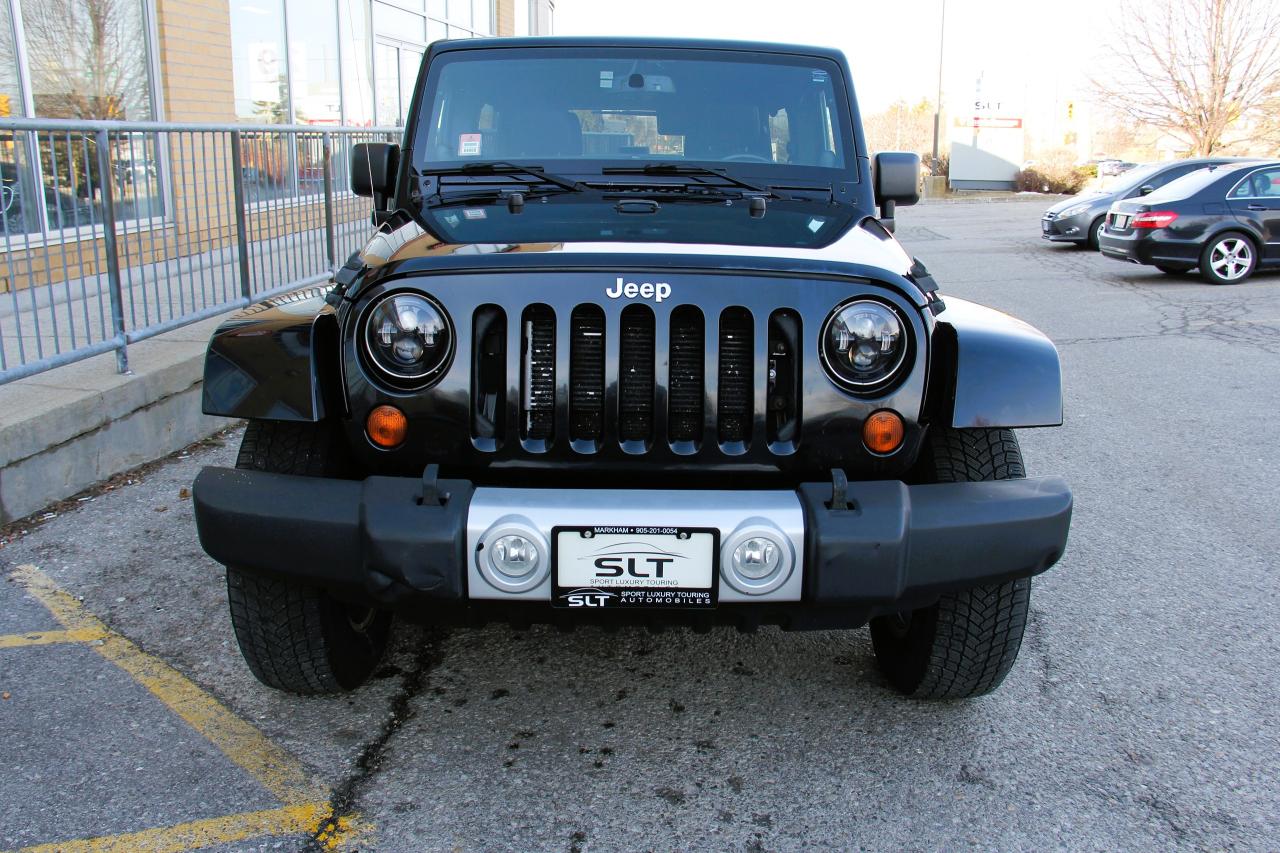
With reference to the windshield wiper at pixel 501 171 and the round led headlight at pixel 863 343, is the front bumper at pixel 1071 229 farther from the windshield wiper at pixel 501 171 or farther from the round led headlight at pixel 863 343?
the round led headlight at pixel 863 343

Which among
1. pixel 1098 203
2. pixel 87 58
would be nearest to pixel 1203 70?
pixel 1098 203

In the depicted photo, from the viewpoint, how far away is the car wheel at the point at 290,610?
2783mm

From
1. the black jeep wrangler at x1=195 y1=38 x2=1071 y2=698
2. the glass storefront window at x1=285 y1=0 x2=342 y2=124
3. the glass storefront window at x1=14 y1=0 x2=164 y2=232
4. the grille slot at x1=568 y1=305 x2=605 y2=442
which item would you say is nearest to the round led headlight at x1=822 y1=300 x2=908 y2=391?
the black jeep wrangler at x1=195 y1=38 x2=1071 y2=698

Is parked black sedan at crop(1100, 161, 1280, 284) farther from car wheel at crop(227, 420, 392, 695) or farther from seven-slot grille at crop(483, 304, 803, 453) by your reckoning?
car wheel at crop(227, 420, 392, 695)

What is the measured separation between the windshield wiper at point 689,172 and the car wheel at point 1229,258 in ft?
36.6

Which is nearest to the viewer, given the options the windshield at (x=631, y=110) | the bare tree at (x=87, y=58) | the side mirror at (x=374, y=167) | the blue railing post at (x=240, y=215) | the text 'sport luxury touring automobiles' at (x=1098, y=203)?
the windshield at (x=631, y=110)

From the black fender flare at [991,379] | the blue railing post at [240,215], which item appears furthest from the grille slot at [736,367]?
the blue railing post at [240,215]

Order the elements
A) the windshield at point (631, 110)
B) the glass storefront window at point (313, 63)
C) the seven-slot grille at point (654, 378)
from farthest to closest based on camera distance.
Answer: the glass storefront window at point (313, 63) → the windshield at point (631, 110) → the seven-slot grille at point (654, 378)

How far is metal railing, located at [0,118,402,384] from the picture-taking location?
4.59 meters

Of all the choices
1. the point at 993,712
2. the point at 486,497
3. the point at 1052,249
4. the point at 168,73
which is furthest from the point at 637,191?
the point at 1052,249

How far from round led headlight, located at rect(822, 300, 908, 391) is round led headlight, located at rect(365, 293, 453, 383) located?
2.98 ft

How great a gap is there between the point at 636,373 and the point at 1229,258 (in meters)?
12.4

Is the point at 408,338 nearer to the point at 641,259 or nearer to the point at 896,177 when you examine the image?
the point at 641,259

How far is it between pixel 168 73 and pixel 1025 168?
30599mm
